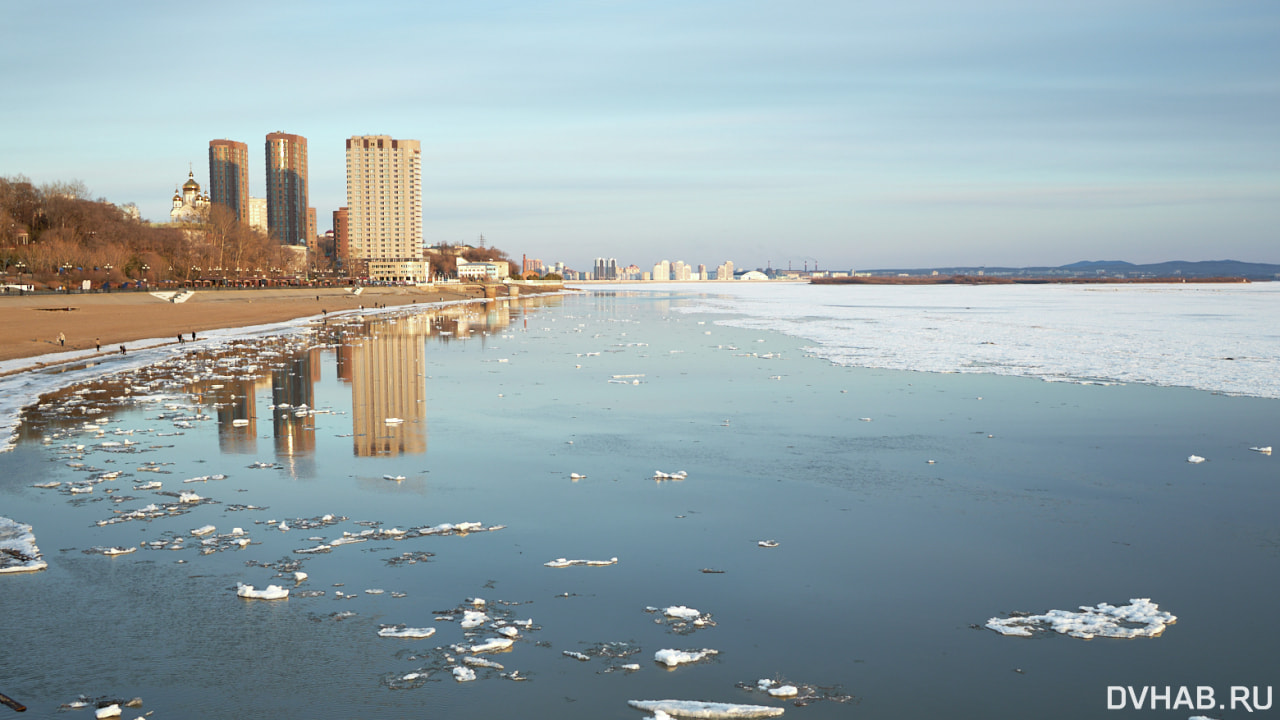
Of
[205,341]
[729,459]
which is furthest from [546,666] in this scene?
[205,341]

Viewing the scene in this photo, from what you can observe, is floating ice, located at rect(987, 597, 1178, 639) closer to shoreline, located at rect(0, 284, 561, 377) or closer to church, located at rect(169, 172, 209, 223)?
shoreline, located at rect(0, 284, 561, 377)

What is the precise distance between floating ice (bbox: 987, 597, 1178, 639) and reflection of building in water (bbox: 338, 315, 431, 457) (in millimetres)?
7586

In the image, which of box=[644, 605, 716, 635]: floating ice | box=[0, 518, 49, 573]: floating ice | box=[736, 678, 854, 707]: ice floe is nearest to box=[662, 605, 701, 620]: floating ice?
box=[644, 605, 716, 635]: floating ice

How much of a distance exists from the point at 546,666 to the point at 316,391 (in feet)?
44.2

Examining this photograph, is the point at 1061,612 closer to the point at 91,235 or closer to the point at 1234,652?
the point at 1234,652

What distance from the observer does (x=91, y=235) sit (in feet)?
274

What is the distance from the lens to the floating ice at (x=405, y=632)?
551 centimetres

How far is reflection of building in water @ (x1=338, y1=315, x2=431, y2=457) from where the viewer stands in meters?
12.1

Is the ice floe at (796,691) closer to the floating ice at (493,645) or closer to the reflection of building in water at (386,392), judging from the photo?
the floating ice at (493,645)

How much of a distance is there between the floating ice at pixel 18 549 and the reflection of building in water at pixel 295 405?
361cm

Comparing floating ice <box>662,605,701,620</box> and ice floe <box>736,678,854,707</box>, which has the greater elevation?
floating ice <box>662,605,701,620</box>

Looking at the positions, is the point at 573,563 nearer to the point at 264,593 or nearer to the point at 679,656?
the point at 679,656

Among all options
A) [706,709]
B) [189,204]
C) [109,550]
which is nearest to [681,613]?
[706,709]

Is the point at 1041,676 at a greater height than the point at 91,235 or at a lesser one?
lesser
